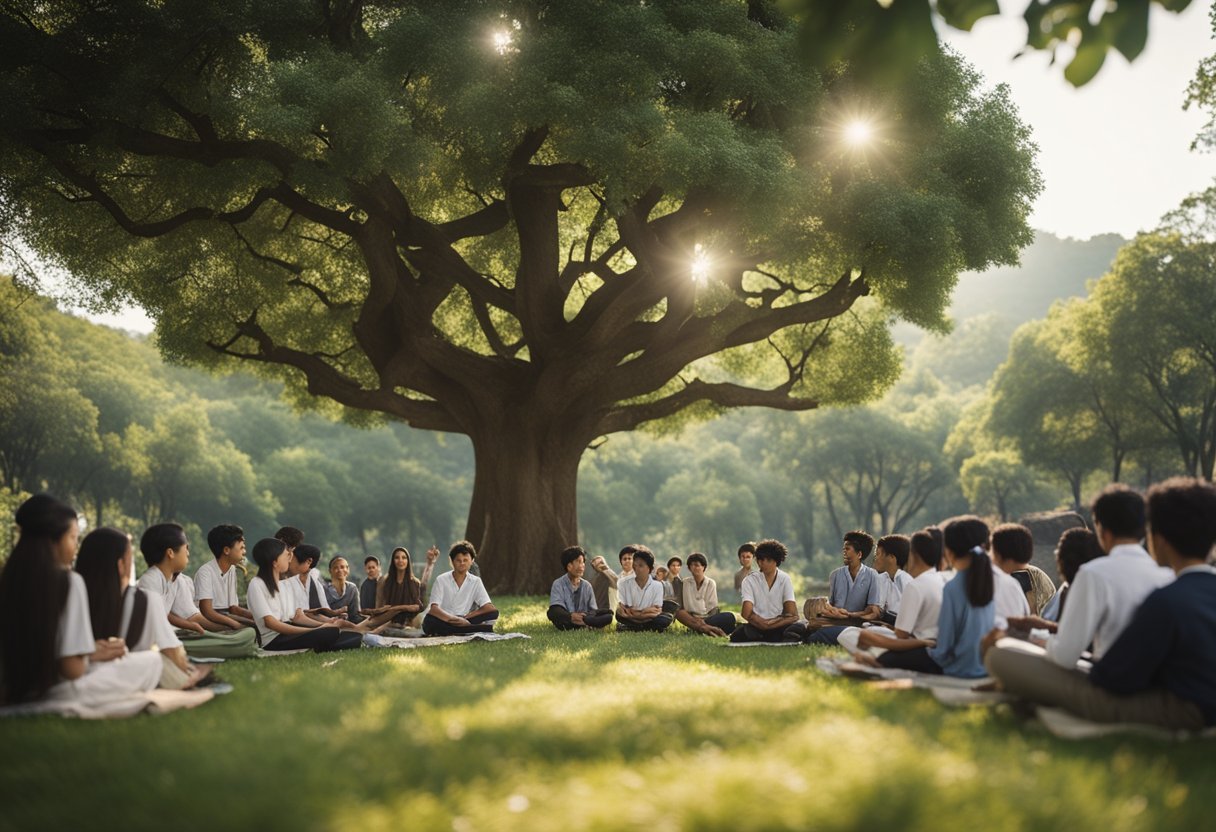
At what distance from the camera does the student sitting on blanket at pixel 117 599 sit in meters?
7.44

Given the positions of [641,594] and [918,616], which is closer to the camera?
[918,616]

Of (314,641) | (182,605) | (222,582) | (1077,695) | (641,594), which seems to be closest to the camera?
(1077,695)

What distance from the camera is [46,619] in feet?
21.3

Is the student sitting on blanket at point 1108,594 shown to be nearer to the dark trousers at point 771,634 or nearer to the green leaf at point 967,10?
the green leaf at point 967,10

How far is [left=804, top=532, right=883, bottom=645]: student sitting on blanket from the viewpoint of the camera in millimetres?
12367

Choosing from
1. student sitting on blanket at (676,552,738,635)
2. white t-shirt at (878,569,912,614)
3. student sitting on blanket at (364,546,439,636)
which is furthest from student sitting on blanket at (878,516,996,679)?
student sitting on blanket at (364,546,439,636)

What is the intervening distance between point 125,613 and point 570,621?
850 cm

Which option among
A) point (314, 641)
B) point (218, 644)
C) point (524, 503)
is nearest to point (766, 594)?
point (314, 641)

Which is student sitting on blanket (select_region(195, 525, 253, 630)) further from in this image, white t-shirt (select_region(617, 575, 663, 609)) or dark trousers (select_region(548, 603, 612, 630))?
white t-shirt (select_region(617, 575, 663, 609))

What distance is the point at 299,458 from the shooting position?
235 ft

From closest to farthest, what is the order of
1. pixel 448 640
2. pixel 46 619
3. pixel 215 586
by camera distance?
pixel 46 619 < pixel 215 586 < pixel 448 640

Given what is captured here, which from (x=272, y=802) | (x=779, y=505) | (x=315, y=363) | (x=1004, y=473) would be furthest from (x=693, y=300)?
(x=779, y=505)

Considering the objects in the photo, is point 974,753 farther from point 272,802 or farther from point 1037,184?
point 1037,184

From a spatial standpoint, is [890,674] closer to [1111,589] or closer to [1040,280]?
[1111,589]
